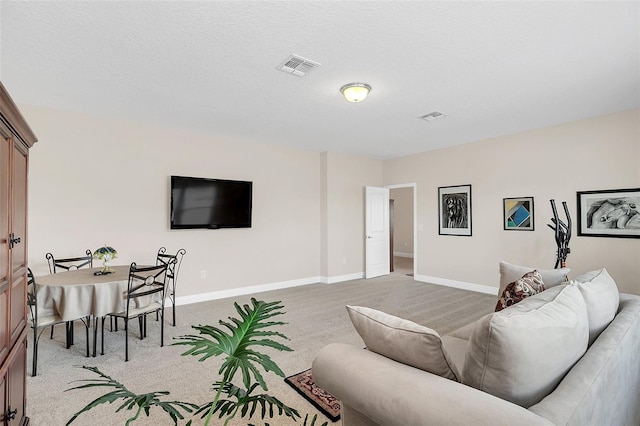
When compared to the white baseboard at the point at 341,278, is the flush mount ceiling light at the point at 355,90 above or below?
above

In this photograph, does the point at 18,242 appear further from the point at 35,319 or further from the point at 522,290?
the point at 522,290

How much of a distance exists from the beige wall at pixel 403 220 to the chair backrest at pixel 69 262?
846 centimetres

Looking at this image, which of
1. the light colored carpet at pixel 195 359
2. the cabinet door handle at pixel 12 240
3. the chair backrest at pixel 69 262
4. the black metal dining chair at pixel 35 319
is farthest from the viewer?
the chair backrest at pixel 69 262

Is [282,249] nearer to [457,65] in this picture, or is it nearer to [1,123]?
[457,65]

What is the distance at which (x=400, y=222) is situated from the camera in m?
10.9

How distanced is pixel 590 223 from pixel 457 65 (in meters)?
3.29

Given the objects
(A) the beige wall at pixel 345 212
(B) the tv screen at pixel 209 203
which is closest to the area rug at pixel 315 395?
(B) the tv screen at pixel 209 203

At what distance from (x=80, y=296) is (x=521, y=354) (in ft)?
11.2

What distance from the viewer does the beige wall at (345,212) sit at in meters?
6.45

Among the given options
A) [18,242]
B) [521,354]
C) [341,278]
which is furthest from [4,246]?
[341,278]

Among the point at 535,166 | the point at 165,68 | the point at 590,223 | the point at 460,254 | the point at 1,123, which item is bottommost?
the point at 460,254

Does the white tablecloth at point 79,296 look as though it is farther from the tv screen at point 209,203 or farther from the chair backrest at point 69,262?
the tv screen at point 209,203

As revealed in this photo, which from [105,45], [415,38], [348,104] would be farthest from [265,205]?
[415,38]

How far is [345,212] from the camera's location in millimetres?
6715
